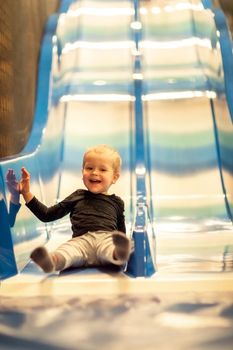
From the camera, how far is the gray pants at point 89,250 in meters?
1.78

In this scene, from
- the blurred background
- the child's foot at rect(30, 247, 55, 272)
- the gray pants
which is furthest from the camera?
the blurred background

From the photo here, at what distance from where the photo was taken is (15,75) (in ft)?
10.8

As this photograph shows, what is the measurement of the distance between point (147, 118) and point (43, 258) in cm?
169

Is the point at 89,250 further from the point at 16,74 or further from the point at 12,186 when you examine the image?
the point at 16,74

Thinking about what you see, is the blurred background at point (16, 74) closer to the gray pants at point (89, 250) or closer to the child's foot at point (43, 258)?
the gray pants at point (89, 250)

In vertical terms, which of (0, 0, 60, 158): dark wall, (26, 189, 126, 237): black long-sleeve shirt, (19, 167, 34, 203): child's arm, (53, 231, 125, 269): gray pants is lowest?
(53, 231, 125, 269): gray pants

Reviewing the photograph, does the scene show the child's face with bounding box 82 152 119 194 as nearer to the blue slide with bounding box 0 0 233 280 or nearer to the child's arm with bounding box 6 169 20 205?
the blue slide with bounding box 0 0 233 280

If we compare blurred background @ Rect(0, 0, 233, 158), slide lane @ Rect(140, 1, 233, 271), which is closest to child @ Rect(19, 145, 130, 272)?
slide lane @ Rect(140, 1, 233, 271)

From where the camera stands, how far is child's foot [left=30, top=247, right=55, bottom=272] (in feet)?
5.14

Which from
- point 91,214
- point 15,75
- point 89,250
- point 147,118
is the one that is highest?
point 15,75

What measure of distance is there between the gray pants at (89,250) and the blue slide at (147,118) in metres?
0.17

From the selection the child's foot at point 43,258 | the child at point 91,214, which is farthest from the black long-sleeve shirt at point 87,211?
the child's foot at point 43,258

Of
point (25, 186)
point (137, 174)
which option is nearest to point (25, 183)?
point (25, 186)

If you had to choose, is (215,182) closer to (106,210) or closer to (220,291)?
(106,210)
